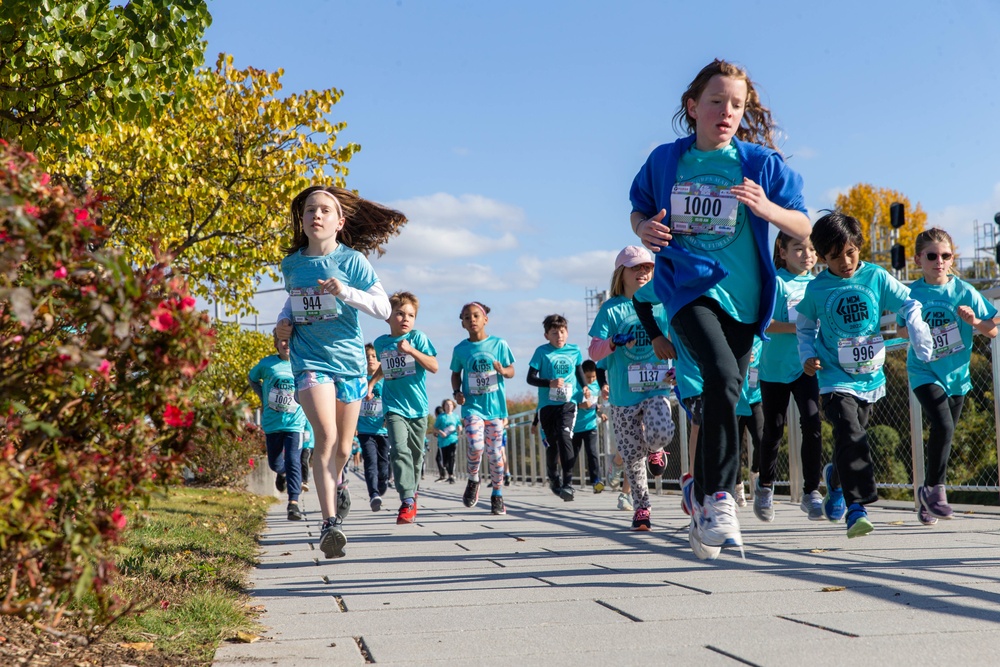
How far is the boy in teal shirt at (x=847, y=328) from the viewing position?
6023 millimetres

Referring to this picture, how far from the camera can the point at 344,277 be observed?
5.80 m

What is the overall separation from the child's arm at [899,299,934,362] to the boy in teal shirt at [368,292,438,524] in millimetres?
3991

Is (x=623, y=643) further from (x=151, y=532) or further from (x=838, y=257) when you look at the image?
(x=151, y=532)

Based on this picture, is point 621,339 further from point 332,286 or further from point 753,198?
point 753,198

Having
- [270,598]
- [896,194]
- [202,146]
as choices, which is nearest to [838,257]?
[270,598]

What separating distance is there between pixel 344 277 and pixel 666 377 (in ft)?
8.18

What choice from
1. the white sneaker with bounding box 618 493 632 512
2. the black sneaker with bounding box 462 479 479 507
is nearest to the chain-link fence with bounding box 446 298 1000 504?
the white sneaker with bounding box 618 493 632 512

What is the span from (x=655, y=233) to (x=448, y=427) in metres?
20.4

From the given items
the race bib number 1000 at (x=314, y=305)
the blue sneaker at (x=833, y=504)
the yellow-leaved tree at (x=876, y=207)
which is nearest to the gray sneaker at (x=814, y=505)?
the blue sneaker at (x=833, y=504)

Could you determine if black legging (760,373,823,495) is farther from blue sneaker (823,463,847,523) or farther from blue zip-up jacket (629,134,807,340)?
blue zip-up jacket (629,134,807,340)

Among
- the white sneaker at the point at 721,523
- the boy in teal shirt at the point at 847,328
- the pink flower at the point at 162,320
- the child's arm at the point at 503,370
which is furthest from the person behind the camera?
the child's arm at the point at 503,370

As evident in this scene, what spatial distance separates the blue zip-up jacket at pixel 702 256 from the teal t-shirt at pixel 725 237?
0.11 feet

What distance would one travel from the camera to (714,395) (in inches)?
168

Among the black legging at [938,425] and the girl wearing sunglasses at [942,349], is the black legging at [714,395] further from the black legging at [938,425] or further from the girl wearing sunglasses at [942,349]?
the black legging at [938,425]
